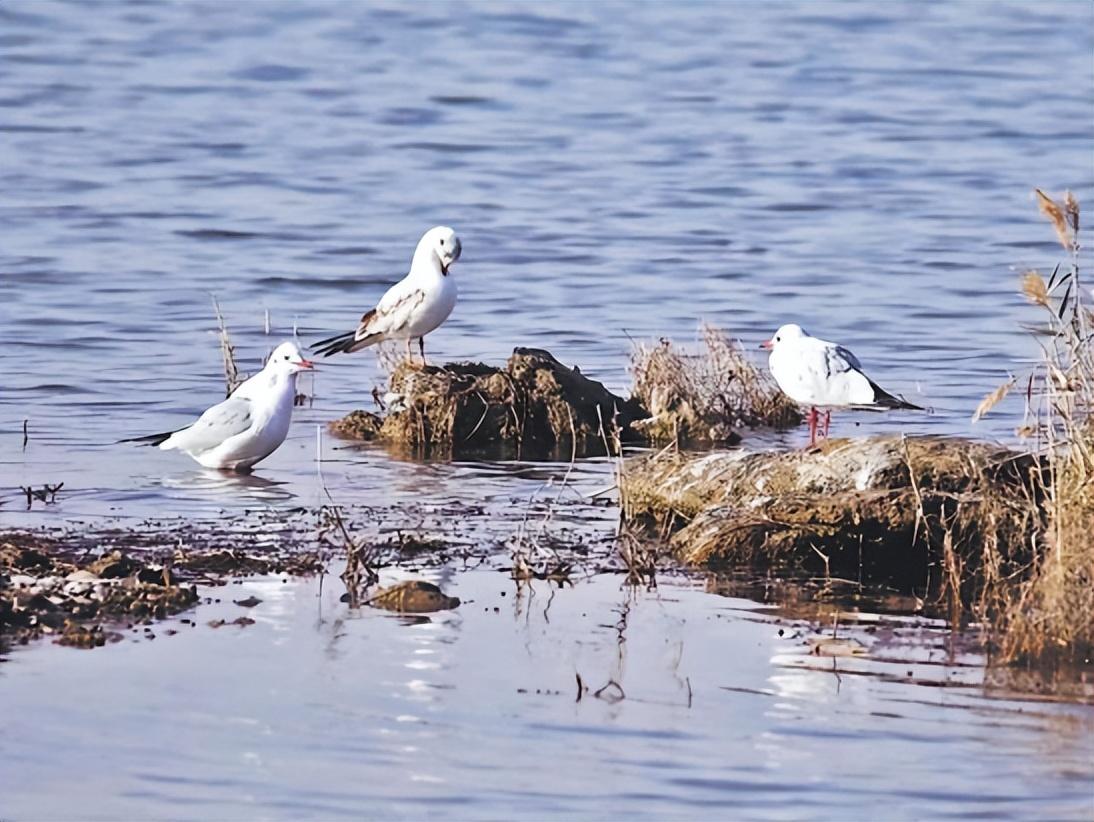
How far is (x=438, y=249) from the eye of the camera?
45.3 ft

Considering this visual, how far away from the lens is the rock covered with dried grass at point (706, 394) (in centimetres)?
1235

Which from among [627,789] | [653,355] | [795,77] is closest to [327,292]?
[653,355]

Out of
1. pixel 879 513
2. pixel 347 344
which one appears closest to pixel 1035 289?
pixel 879 513

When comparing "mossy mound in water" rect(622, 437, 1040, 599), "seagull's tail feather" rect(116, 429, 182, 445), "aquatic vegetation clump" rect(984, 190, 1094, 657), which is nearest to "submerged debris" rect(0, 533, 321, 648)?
"mossy mound in water" rect(622, 437, 1040, 599)

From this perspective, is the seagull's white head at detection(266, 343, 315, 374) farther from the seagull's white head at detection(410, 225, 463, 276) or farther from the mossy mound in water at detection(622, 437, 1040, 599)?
the mossy mound in water at detection(622, 437, 1040, 599)

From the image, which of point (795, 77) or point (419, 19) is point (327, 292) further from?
point (419, 19)

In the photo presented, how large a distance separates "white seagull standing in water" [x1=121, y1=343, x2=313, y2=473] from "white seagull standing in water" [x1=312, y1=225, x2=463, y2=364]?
6.43 feet

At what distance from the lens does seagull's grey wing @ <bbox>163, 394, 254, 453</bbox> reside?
11.3 meters

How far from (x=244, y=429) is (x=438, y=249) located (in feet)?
9.28

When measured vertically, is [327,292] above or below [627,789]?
above

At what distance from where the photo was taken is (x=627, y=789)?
650 cm

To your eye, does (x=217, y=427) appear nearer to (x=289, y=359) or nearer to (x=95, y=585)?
(x=289, y=359)

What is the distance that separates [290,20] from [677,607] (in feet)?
97.5

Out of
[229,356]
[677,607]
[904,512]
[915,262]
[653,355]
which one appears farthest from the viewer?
[915,262]
